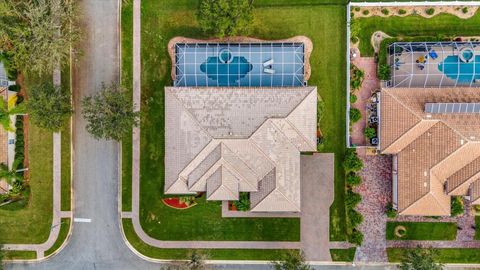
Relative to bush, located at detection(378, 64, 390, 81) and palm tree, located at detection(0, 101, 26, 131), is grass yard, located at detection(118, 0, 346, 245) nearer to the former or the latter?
bush, located at detection(378, 64, 390, 81)

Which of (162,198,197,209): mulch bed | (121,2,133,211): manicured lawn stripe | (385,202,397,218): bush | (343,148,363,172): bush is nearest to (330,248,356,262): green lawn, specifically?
(385,202,397,218): bush

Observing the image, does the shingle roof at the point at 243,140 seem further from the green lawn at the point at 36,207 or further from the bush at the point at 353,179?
the green lawn at the point at 36,207

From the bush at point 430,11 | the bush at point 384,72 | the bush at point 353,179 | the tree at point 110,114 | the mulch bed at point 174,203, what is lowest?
the mulch bed at point 174,203

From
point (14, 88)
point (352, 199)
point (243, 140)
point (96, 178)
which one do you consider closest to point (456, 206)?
point (352, 199)

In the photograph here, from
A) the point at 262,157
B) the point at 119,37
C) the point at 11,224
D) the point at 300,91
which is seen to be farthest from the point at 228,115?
the point at 11,224

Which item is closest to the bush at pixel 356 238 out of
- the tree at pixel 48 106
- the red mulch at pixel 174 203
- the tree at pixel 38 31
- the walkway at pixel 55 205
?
the red mulch at pixel 174 203

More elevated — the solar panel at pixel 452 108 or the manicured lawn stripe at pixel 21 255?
the solar panel at pixel 452 108
